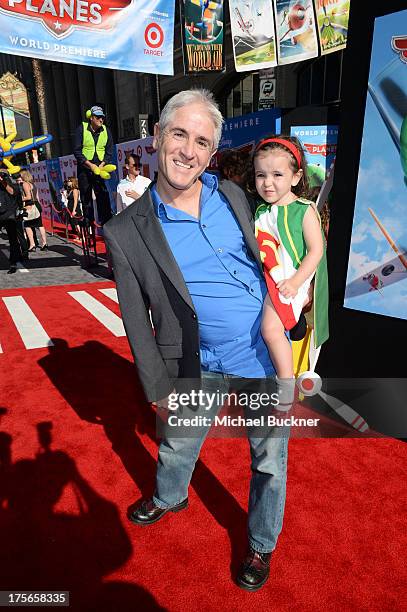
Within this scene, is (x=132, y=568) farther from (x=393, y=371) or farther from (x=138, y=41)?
(x=138, y=41)

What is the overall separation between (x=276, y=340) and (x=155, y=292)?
591mm

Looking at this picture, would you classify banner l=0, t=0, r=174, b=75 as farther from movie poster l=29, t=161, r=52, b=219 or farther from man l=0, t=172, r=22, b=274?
movie poster l=29, t=161, r=52, b=219

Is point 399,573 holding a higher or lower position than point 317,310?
lower

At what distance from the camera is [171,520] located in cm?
240

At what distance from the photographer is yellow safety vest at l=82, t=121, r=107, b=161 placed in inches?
283

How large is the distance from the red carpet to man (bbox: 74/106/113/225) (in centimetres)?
503

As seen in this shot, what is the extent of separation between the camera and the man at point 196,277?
169 cm

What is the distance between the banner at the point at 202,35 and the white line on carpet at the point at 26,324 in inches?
254

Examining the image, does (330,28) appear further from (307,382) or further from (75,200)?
(75,200)

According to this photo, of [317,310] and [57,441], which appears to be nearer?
[317,310]

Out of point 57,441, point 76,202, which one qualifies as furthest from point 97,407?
point 76,202

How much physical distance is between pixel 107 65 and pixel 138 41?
30.0 inches

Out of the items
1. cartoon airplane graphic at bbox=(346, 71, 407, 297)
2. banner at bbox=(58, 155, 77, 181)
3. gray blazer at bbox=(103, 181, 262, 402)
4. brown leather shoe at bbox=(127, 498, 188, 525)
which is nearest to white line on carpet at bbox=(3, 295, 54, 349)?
brown leather shoe at bbox=(127, 498, 188, 525)

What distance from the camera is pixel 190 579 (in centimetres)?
203
